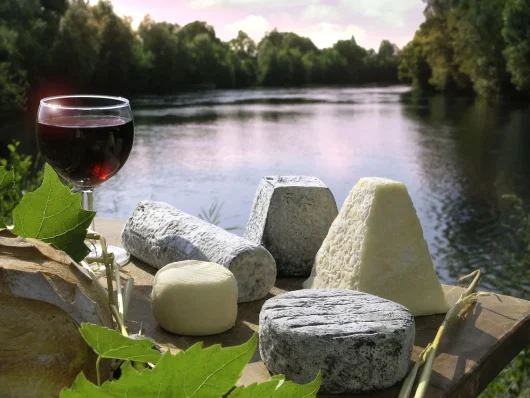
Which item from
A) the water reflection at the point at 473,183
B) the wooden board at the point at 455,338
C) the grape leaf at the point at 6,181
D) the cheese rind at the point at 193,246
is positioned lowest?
the water reflection at the point at 473,183

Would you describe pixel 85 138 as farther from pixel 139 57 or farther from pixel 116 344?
pixel 139 57

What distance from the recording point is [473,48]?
26641 mm

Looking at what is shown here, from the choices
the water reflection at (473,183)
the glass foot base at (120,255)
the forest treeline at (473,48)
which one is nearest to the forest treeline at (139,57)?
the forest treeline at (473,48)

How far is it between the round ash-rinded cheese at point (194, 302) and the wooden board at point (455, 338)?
21 millimetres

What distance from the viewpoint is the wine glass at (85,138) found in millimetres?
1431

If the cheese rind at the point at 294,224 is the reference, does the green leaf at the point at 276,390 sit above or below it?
above

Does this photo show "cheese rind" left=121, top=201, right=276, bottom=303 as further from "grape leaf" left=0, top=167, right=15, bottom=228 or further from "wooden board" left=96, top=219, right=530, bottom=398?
"grape leaf" left=0, top=167, right=15, bottom=228

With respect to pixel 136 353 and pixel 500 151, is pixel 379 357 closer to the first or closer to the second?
pixel 136 353

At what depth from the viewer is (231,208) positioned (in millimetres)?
11789

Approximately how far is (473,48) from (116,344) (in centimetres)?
2841

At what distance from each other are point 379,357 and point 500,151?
17.7m

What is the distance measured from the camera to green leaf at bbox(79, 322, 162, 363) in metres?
0.30

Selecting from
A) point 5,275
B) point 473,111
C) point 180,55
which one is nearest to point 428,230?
point 5,275

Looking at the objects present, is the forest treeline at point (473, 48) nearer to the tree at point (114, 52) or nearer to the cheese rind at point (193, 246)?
the tree at point (114, 52)
